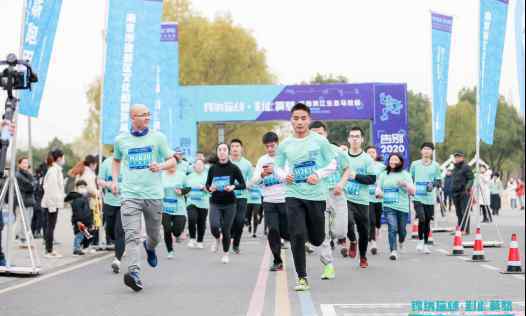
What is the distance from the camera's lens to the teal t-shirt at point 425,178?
15984 mm

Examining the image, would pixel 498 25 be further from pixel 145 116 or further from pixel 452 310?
pixel 452 310

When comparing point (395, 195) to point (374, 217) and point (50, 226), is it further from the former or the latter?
point (50, 226)

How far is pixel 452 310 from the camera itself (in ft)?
13.7

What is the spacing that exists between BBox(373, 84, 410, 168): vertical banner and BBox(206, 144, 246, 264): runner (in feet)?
44.3

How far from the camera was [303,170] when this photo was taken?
9625 millimetres

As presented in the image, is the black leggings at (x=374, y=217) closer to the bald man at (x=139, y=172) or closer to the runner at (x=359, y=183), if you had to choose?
the runner at (x=359, y=183)

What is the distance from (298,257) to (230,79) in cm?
5296

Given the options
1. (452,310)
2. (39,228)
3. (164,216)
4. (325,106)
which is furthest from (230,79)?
(452,310)

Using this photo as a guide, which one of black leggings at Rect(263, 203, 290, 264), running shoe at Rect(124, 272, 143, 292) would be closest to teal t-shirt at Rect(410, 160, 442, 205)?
black leggings at Rect(263, 203, 290, 264)

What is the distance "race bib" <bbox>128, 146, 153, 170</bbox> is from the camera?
1000 cm

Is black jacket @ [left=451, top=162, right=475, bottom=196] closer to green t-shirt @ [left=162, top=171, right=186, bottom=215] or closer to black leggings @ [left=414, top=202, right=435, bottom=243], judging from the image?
black leggings @ [left=414, top=202, right=435, bottom=243]

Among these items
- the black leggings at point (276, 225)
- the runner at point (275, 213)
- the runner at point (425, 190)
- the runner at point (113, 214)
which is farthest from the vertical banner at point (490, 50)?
the runner at point (113, 214)

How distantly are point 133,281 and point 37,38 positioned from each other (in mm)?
5818

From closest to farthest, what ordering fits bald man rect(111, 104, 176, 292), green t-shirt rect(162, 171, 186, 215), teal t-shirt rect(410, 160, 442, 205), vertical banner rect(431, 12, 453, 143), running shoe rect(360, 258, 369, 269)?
bald man rect(111, 104, 176, 292)
running shoe rect(360, 258, 369, 269)
green t-shirt rect(162, 171, 186, 215)
teal t-shirt rect(410, 160, 442, 205)
vertical banner rect(431, 12, 453, 143)
